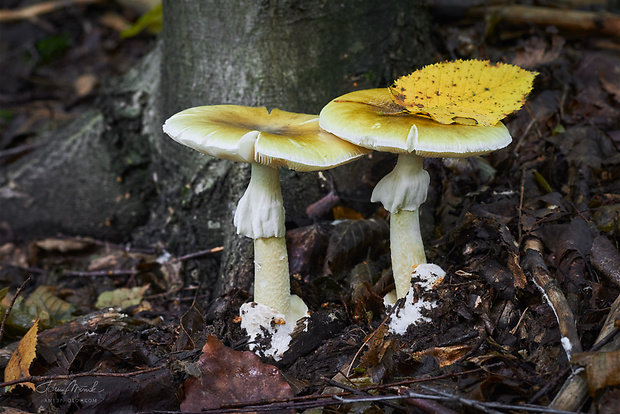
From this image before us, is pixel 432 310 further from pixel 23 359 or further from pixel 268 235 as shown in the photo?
pixel 23 359

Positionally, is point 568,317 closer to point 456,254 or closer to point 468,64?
point 456,254

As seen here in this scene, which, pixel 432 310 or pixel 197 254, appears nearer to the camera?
pixel 432 310

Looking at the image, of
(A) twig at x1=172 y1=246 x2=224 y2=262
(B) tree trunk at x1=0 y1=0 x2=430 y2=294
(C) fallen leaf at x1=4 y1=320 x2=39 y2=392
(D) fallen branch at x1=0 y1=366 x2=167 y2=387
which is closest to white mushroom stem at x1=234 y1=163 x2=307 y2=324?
(B) tree trunk at x1=0 y1=0 x2=430 y2=294

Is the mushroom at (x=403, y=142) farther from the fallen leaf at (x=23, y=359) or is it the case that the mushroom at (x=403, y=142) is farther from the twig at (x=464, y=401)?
the fallen leaf at (x=23, y=359)

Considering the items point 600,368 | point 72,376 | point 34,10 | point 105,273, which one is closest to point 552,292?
point 600,368

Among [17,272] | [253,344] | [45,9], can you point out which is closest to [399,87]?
[253,344]

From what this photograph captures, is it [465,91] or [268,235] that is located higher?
[465,91]

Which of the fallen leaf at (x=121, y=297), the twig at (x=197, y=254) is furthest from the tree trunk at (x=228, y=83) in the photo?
the fallen leaf at (x=121, y=297)
